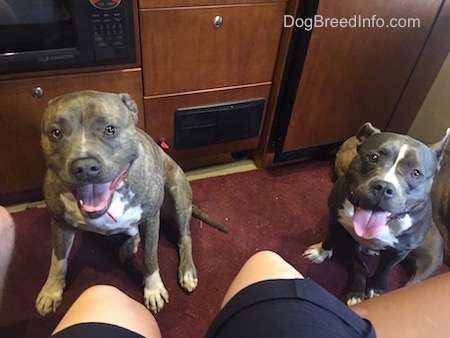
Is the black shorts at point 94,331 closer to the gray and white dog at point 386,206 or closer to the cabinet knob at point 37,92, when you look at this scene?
the gray and white dog at point 386,206

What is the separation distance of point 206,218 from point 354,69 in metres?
0.90

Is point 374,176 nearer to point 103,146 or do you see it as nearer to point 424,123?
point 103,146

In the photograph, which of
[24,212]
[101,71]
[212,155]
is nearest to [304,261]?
[212,155]

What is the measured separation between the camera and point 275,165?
2186 millimetres

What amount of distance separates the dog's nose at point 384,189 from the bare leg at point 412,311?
44 centimetres

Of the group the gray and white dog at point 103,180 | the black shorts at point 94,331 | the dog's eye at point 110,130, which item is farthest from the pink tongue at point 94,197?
the black shorts at point 94,331

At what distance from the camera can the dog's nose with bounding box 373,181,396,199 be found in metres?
1.25

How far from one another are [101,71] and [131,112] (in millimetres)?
398

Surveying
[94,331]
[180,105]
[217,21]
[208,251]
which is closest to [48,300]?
[208,251]

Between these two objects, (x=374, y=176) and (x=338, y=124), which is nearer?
(x=374, y=176)

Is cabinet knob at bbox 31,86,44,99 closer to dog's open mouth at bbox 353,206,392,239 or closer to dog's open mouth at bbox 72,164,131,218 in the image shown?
dog's open mouth at bbox 72,164,131,218

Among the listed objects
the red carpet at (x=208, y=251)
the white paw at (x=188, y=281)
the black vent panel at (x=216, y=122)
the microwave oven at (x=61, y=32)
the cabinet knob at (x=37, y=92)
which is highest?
the microwave oven at (x=61, y=32)

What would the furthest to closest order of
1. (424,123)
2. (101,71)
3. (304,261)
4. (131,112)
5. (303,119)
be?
(424,123) → (303,119) → (304,261) → (101,71) → (131,112)

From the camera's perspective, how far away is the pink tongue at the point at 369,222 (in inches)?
53.2
